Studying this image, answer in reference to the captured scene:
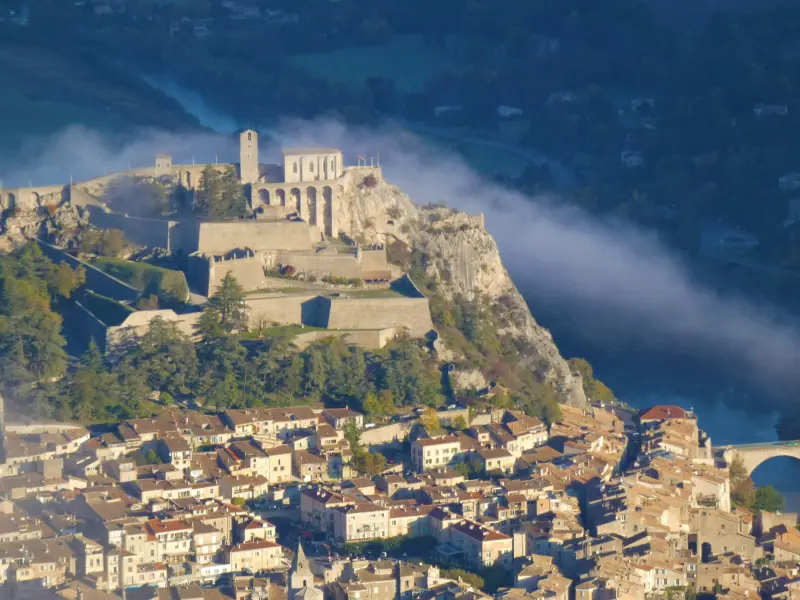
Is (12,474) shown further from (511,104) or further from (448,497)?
(511,104)

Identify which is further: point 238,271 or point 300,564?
point 238,271

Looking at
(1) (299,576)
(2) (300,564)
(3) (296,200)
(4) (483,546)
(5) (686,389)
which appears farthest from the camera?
(5) (686,389)

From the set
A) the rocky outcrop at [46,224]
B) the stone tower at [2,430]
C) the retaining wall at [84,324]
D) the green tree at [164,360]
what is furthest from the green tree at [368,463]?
the rocky outcrop at [46,224]

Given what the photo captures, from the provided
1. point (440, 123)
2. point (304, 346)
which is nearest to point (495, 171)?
point (440, 123)

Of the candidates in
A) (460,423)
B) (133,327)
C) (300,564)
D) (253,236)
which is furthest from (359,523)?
(253,236)

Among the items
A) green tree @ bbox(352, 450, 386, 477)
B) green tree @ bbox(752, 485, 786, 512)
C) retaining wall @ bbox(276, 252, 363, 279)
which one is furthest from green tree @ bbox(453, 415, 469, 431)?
retaining wall @ bbox(276, 252, 363, 279)

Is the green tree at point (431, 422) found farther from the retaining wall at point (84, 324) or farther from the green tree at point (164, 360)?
the retaining wall at point (84, 324)

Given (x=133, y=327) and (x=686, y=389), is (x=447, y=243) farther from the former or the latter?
(x=133, y=327)
